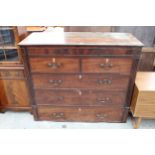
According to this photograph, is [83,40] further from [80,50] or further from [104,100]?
[104,100]

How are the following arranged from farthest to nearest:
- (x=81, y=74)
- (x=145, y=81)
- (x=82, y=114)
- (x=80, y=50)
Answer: (x=82, y=114) → (x=145, y=81) → (x=81, y=74) → (x=80, y=50)

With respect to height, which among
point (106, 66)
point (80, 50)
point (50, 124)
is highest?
point (80, 50)

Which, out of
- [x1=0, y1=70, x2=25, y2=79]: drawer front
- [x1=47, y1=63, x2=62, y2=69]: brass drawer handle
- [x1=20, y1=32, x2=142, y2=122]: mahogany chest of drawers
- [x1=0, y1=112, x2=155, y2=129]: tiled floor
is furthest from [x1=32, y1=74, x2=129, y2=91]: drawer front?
[x1=0, y1=112, x2=155, y2=129]: tiled floor

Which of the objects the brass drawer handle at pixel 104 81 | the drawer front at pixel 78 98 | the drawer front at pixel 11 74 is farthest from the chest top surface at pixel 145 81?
the drawer front at pixel 11 74

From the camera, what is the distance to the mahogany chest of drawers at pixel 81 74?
4.80ft

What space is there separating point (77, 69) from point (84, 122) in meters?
0.76

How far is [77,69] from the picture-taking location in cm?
156

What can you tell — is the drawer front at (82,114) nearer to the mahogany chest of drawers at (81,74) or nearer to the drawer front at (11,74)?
the mahogany chest of drawers at (81,74)

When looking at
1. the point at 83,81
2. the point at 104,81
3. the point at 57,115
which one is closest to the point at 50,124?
the point at 57,115

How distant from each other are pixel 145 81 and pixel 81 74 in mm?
765

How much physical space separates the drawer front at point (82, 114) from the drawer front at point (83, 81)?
0.31 m

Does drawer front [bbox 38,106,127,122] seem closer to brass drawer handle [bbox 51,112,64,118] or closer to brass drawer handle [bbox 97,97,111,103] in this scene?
brass drawer handle [bbox 51,112,64,118]

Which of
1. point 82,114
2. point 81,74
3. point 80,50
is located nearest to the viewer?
point 80,50

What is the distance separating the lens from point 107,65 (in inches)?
60.2
